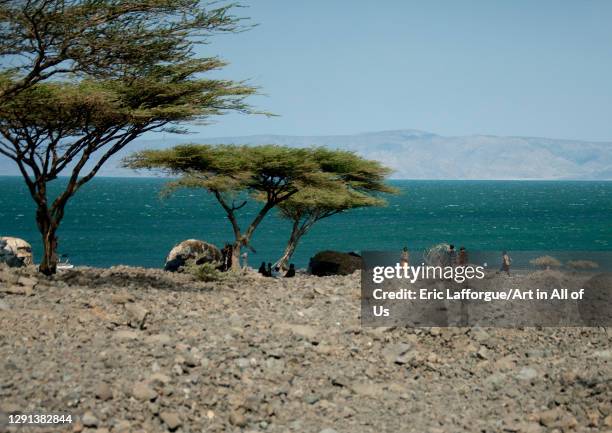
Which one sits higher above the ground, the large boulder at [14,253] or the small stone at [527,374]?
the large boulder at [14,253]

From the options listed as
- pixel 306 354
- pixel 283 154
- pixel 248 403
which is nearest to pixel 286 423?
pixel 248 403

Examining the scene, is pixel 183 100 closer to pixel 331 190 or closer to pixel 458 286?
pixel 458 286

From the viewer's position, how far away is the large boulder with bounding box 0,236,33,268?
25.5 m

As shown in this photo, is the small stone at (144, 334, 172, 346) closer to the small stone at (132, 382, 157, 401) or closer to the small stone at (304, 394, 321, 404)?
the small stone at (132, 382, 157, 401)

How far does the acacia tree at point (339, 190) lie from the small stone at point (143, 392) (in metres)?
22.5

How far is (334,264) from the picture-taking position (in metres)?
30.3

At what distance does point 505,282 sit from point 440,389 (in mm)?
8266

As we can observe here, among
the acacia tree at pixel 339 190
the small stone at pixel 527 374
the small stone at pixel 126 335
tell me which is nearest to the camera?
the small stone at pixel 527 374

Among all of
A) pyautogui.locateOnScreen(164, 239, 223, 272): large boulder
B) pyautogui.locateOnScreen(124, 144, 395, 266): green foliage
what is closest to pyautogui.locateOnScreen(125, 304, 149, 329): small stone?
pyautogui.locateOnScreen(124, 144, 395, 266): green foliage

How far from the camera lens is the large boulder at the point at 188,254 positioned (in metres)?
30.8

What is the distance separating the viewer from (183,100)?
22.0 m

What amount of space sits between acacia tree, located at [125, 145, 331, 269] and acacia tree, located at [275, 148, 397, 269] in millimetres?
2064

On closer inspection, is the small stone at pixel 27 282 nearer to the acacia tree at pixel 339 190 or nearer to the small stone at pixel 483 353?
the small stone at pixel 483 353

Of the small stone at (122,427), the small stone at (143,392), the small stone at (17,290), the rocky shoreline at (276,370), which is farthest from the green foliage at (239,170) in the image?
the small stone at (122,427)
